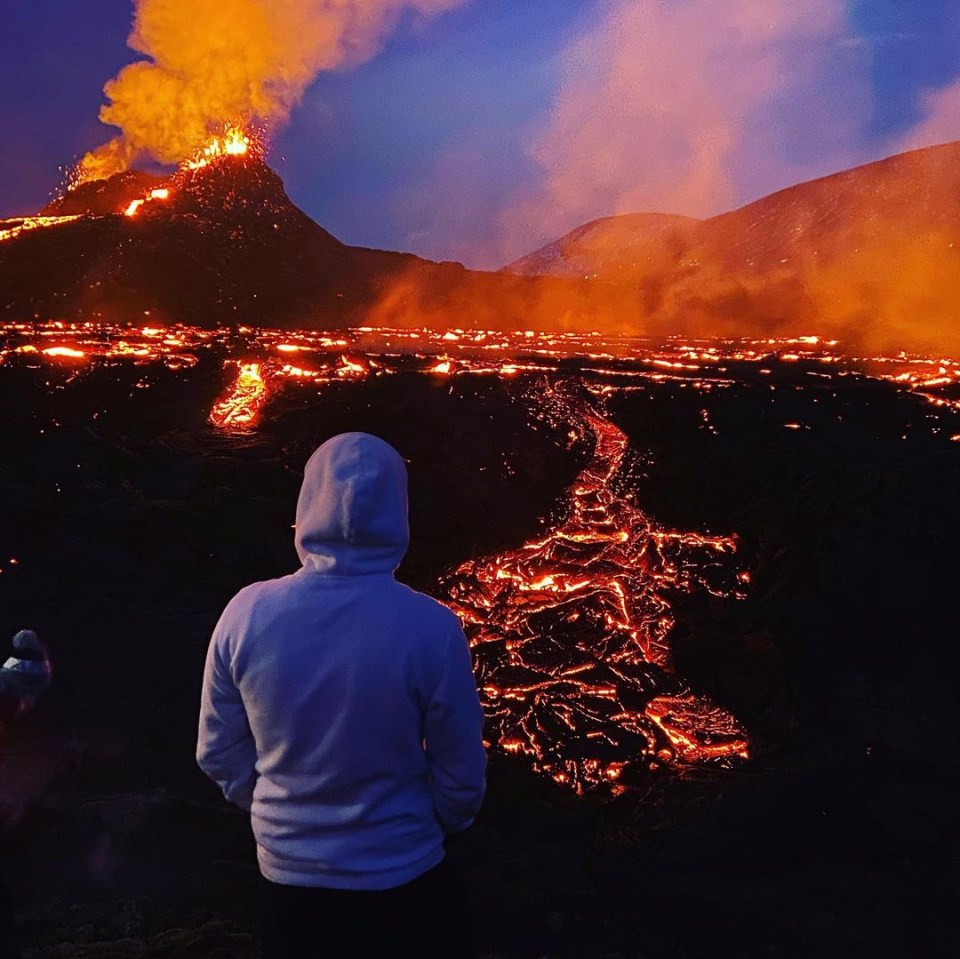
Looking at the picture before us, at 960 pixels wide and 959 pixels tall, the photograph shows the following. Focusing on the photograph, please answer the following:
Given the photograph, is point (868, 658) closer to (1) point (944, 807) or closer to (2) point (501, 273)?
(1) point (944, 807)

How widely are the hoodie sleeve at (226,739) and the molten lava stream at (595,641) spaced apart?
11.3 ft

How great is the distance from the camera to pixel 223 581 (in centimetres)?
682

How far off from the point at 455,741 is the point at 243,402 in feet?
24.5

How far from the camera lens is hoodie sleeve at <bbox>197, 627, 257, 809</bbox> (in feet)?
6.40

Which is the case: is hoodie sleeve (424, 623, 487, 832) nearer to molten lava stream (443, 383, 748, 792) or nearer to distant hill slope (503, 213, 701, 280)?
molten lava stream (443, 383, 748, 792)

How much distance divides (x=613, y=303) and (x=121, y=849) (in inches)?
454

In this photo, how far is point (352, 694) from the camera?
1.75 metres

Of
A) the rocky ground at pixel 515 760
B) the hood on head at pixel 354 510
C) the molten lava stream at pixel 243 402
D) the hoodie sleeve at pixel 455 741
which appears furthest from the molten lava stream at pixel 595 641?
the hood on head at pixel 354 510

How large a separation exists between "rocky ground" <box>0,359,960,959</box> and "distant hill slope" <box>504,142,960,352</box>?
487 centimetres

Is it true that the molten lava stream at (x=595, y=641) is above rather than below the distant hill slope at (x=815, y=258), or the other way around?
below

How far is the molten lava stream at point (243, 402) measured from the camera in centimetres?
852


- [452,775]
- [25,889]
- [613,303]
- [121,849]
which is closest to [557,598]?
[121,849]

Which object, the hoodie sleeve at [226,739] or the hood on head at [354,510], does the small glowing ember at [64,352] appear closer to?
the hoodie sleeve at [226,739]

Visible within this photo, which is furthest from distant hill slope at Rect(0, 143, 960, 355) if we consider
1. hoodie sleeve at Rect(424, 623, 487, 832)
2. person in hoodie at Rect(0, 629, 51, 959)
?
hoodie sleeve at Rect(424, 623, 487, 832)
